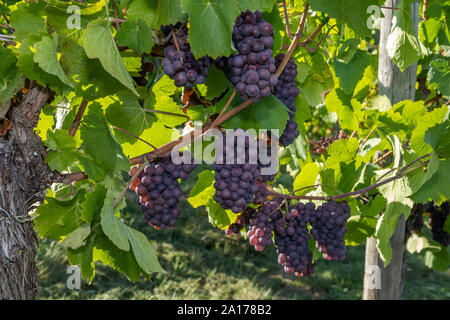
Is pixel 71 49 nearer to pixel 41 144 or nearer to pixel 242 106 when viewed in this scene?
pixel 41 144

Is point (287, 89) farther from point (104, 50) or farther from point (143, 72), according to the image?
point (104, 50)

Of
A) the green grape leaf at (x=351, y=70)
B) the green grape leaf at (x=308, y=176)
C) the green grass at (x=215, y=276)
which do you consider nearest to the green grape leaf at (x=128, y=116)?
the green grape leaf at (x=308, y=176)

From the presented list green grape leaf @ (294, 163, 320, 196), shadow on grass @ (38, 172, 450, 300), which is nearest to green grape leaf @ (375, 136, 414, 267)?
green grape leaf @ (294, 163, 320, 196)

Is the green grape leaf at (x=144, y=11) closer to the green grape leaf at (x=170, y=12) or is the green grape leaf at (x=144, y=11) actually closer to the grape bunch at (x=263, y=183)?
the green grape leaf at (x=170, y=12)

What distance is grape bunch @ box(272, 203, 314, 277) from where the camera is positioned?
1.61 m

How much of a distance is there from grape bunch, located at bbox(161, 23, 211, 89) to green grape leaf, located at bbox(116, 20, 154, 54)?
0.05m

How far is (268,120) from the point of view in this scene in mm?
1280

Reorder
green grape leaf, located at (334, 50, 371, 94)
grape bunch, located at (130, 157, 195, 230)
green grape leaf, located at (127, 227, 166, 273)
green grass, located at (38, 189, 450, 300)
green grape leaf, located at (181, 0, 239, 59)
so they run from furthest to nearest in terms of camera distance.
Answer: green grass, located at (38, 189, 450, 300) < green grape leaf, located at (334, 50, 371, 94) < grape bunch, located at (130, 157, 195, 230) < green grape leaf, located at (127, 227, 166, 273) < green grape leaf, located at (181, 0, 239, 59)

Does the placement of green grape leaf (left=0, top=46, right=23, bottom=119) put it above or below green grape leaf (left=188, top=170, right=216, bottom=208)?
above

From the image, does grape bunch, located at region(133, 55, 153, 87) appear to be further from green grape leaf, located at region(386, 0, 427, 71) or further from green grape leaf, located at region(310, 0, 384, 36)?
green grape leaf, located at region(386, 0, 427, 71)

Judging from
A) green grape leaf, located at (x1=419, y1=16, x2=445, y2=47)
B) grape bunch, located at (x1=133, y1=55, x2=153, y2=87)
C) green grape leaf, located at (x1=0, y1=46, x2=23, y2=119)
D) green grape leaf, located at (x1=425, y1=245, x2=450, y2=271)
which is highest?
green grape leaf, located at (x1=419, y1=16, x2=445, y2=47)

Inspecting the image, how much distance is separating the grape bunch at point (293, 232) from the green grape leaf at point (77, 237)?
73cm

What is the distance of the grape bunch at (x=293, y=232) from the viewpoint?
161cm

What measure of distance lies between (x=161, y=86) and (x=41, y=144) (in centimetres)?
45
